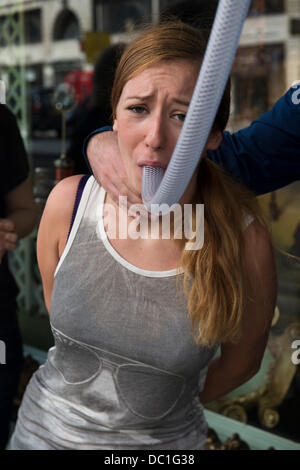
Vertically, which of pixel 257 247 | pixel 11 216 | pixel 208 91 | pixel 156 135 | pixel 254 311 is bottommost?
pixel 11 216

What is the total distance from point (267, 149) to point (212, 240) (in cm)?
24

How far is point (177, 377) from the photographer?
0.98 meters

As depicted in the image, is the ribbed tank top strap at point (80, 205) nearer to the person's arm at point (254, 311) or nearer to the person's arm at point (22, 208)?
the person's arm at point (254, 311)

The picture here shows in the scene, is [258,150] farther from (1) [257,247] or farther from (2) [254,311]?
(2) [254,311]

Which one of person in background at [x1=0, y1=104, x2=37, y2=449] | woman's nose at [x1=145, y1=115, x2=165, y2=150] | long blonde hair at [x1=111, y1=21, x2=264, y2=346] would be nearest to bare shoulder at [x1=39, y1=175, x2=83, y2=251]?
long blonde hair at [x1=111, y1=21, x2=264, y2=346]

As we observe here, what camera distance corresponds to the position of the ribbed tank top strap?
1.01m

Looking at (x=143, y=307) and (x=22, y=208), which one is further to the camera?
(x=22, y=208)

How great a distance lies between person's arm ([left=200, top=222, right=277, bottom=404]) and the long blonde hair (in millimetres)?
21

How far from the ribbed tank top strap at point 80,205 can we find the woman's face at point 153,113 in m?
0.16

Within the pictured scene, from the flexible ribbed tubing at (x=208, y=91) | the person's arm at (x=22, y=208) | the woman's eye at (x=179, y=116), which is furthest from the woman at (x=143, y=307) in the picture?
the person's arm at (x=22, y=208)

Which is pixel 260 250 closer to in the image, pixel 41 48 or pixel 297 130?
pixel 297 130

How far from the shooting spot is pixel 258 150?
110 centimetres

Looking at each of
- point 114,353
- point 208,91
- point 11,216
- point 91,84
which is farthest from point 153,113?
point 91,84

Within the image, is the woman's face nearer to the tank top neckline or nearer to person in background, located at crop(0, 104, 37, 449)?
the tank top neckline
